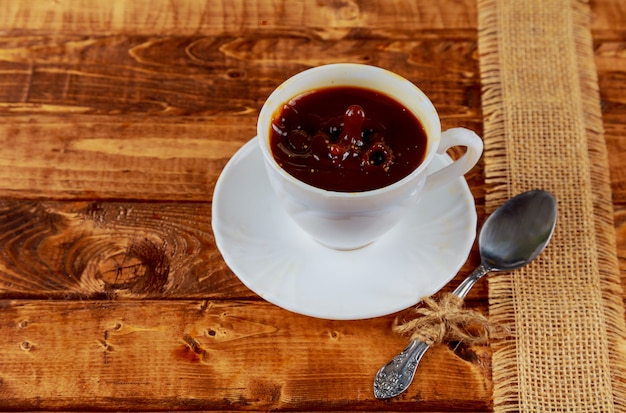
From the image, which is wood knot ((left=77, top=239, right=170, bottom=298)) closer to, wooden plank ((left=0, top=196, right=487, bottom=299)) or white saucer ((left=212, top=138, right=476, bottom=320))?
wooden plank ((left=0, top=196, right=487, bottom=299))

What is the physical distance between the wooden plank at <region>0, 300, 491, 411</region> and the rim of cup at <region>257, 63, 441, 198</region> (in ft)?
0.91

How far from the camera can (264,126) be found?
98cm

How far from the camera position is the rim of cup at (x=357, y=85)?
974mm

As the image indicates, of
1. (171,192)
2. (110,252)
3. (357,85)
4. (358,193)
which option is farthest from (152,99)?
(358,193)

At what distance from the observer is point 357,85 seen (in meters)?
1.05

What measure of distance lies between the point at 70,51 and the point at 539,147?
A: 0.98m

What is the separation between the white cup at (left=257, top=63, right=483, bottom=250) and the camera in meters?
0.91

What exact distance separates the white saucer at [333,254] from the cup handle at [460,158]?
3.5 inches

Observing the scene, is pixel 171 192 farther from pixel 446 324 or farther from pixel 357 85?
pixel 446 324

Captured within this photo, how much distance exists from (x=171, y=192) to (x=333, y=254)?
340 millimetres

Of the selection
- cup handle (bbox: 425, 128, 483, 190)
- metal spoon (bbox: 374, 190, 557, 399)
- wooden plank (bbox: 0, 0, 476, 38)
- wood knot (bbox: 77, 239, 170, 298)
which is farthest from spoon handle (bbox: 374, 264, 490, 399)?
wooden plank (bbox: 0, 0, 476, 38)

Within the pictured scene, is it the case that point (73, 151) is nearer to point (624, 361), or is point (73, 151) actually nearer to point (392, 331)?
point (392, 331)

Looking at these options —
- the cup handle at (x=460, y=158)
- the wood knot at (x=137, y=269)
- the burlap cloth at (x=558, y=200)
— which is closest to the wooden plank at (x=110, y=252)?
the wood knot at (x=137, y=269)

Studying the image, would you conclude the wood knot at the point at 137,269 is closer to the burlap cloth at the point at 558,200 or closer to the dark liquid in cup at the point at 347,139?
the dark liquid in cup at the point at 347,139
